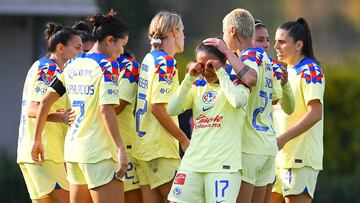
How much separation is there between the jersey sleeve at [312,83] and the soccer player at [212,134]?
1138 mm

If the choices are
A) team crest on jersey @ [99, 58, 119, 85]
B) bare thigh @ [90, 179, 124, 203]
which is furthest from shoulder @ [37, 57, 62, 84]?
bare thigh @ [90, 179, 124, 203]

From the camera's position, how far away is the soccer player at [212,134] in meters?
9.16

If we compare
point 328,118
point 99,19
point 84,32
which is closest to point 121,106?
point 99,19

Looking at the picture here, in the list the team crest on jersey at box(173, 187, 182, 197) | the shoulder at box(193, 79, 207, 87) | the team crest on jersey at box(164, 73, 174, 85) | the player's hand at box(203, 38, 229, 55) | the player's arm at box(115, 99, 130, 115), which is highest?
the player's hand at box(203, 38, 229, 55)

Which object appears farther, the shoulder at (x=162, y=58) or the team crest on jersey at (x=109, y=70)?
the shoulder at (x=162, y=58)

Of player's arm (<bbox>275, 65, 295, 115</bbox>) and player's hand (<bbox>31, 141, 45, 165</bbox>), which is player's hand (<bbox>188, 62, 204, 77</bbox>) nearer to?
player's arm (<bbox>275, 65, 295, 115</bbox>)

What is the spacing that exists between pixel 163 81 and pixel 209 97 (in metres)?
→ 0.74

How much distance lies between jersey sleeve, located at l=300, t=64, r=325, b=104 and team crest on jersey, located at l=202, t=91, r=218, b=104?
1309mm

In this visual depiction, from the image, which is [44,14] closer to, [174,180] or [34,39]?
[34,39]

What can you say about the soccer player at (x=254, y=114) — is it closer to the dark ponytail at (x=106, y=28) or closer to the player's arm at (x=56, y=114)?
the dark ponytail at (x=106, y=28)

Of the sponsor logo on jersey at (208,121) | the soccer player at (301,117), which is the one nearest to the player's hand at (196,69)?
the sponsor logo on jersey at (208,121)

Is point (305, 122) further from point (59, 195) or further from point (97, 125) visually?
point (59, 195)

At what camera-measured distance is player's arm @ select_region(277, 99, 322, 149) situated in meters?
10.1

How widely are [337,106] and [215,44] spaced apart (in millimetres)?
8769
